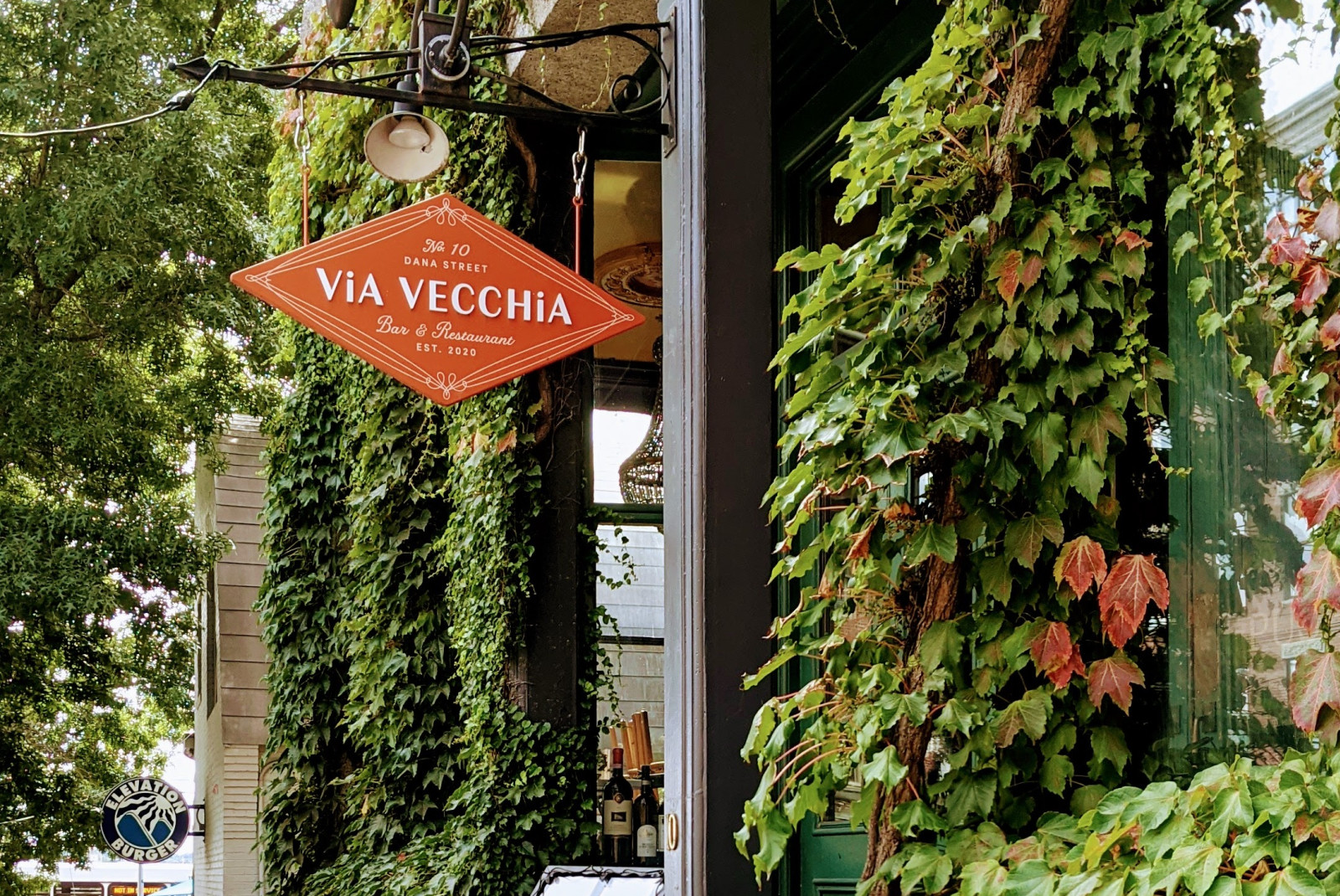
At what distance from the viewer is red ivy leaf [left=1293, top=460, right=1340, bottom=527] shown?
260 centimetres

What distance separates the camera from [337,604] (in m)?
8.83

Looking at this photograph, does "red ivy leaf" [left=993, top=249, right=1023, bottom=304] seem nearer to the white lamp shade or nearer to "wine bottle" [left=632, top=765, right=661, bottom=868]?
the white lamp shade

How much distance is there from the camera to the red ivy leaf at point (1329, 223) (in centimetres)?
271

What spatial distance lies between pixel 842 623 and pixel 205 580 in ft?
47.6

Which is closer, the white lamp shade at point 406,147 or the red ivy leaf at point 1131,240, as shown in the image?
the red ivy leaf at point 1131,240

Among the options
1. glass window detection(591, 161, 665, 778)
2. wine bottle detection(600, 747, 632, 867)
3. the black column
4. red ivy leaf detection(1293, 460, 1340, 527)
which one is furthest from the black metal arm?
glass window detection(591, 161, 665, 778)

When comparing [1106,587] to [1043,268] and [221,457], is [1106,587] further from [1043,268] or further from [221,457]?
[221,457]

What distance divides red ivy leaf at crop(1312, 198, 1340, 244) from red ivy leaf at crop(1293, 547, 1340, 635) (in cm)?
58

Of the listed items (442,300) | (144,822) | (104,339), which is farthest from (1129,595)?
(104,339)

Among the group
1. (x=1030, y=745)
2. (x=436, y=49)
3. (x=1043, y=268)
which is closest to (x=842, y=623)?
(x=1030, y=745)

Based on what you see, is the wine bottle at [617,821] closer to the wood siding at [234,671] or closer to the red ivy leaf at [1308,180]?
the red ivy leaf at [1308,180]

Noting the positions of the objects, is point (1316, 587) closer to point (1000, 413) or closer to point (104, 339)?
point (1000, 413)

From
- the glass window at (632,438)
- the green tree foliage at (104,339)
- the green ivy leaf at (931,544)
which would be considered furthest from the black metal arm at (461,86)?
the green tree foliage at (104,339)

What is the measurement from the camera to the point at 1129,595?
3.08m
